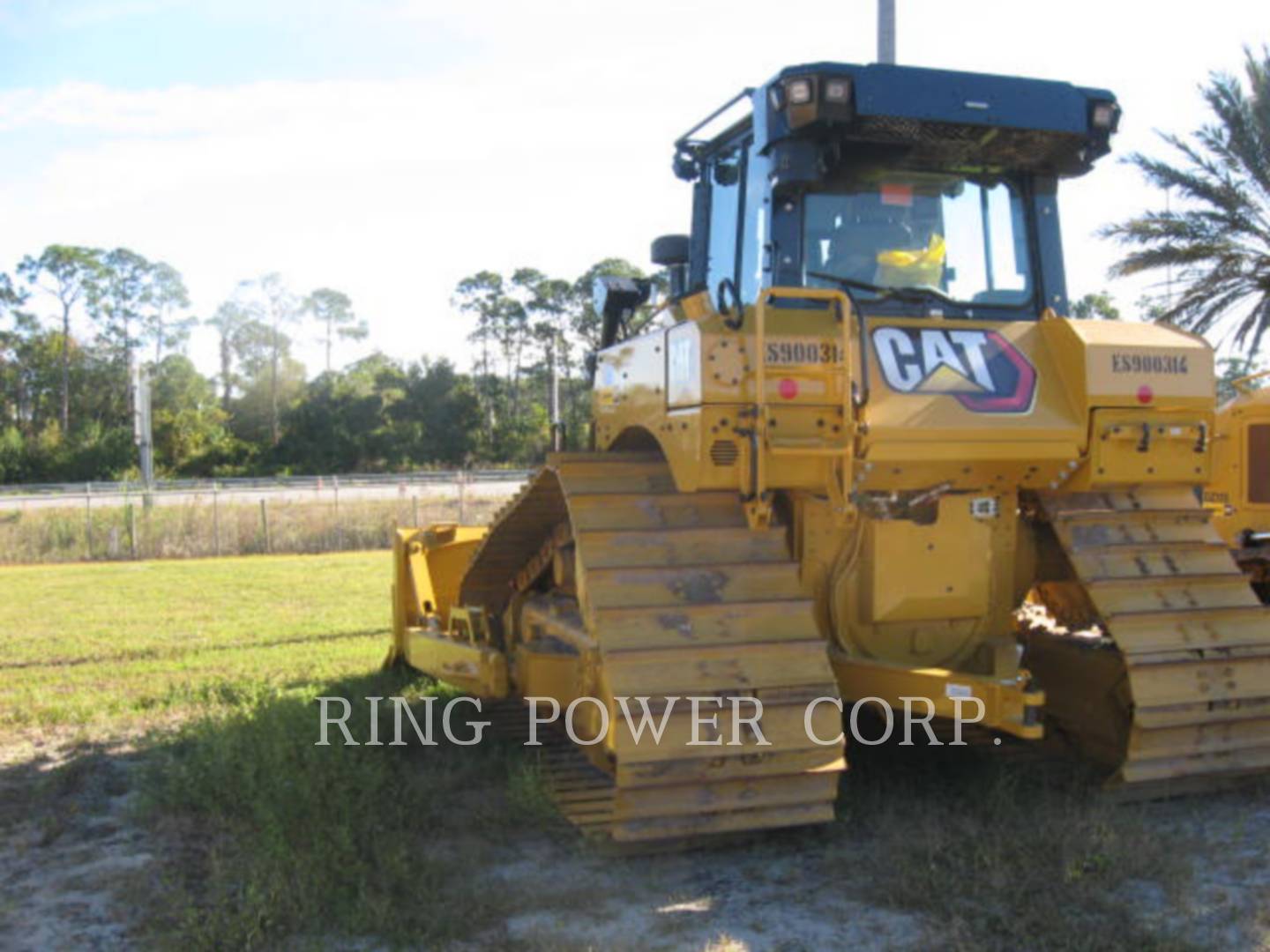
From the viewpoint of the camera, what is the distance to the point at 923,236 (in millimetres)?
5285

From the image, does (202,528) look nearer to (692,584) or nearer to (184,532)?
(184,532)

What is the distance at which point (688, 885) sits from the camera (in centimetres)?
419

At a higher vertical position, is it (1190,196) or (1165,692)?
(1190,196)

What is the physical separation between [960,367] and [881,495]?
1.97 ft

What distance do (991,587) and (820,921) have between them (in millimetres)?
1805

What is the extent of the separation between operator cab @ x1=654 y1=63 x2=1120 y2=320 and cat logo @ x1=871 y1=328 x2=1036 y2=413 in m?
0.30

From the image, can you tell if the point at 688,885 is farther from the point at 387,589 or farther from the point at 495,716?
the point at 387,589

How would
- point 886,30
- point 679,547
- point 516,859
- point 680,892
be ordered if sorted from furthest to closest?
point 886,30 → point 516,859 → point 679,547 → point 680,892

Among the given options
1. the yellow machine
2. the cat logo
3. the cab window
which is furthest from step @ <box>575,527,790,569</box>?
the yellow machine

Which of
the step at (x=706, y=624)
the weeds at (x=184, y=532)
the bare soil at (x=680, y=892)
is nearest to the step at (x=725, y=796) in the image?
the bare soil at (x=680, y=892)

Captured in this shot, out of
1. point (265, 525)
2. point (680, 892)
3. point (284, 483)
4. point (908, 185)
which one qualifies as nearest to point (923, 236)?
point (908, 185)

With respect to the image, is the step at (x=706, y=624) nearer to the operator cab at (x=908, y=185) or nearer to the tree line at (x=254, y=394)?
the operator cab at (x=908, y=185)

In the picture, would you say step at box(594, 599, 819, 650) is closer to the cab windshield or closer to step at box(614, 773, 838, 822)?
step at box(614, 773, 838, 822)

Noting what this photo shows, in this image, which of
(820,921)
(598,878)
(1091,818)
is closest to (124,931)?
(598,878)
